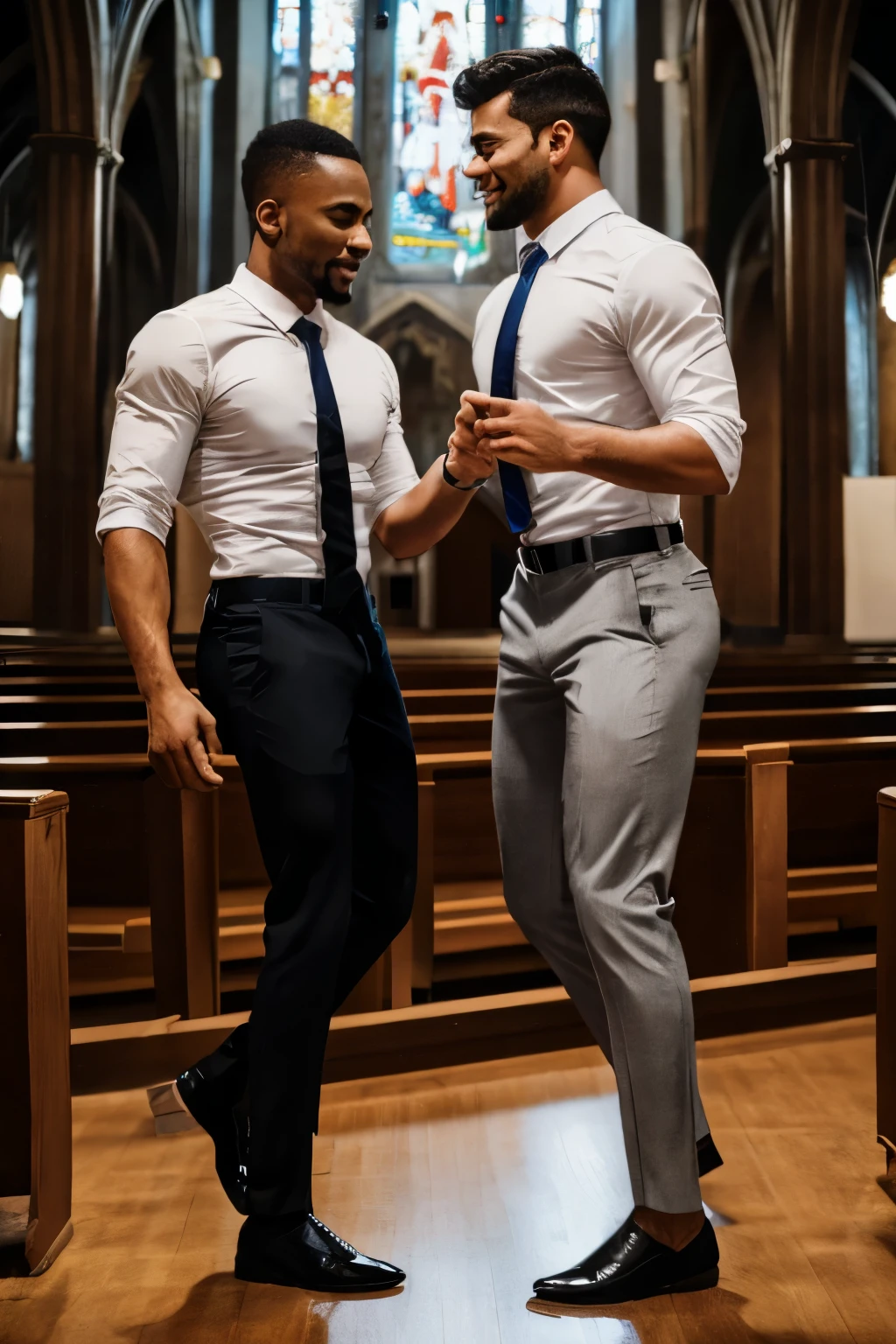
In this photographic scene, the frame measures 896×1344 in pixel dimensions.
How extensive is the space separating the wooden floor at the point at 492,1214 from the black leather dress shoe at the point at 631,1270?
0.02 meters

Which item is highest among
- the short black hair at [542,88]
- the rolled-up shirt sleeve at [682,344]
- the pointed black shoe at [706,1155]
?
the short black hair at [542,88]

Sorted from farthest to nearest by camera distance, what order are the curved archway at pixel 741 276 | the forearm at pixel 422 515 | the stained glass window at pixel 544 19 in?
the stained glass window at pixel 544 19, the curved archway at pixel 741 276, the forearm at pixel 422 515

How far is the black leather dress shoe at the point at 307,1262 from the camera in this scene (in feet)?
5.29

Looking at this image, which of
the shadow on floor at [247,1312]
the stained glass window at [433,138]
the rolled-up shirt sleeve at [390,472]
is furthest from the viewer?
the stained glass window at [433,138]

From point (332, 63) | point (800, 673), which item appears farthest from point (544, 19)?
point (800, 673)

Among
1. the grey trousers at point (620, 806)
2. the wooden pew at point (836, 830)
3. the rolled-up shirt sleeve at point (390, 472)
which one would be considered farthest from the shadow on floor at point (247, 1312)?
the wooden pew at point (836, 830)

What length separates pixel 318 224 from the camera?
1750 mm

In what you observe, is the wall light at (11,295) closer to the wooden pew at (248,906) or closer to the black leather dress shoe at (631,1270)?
the wooden pew at (248,906)

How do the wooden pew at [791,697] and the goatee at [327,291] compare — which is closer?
the goatee at [327,291]

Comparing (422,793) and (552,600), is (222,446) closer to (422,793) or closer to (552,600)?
(552,600)

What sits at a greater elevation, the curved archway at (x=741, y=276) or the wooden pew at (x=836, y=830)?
the curved archway at (x=741, y=276)

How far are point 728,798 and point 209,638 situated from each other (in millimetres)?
1757

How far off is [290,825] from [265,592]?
0.32 meters

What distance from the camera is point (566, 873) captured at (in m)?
1.74
